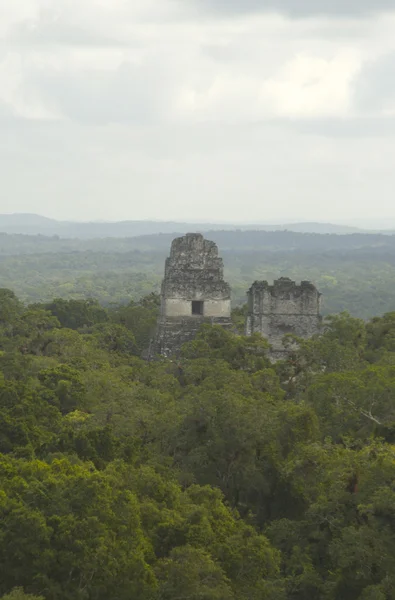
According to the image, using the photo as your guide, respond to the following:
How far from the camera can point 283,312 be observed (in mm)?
34406

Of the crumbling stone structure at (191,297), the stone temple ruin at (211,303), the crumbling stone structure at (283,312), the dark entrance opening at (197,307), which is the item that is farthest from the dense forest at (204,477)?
the dark entrance opening at (197,307)

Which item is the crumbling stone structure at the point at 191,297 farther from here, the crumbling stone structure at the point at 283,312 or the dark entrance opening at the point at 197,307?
the crumbling stone structure at the point at 283,312

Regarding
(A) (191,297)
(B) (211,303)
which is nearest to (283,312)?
(B) (211,303)

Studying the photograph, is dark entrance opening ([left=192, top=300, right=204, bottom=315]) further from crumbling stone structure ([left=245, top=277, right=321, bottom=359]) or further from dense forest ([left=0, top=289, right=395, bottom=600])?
dense forest ([left=0, top=289, right=395, bottom=600])

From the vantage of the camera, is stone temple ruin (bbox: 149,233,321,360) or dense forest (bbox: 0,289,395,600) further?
stone temple ruin (bbox: 149,233,321,360)

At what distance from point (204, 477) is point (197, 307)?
1711cm

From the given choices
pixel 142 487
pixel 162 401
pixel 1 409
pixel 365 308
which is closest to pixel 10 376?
pixel 162 401

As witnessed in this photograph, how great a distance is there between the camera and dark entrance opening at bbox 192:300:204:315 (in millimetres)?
35344

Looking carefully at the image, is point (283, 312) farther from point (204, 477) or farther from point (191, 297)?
point (204, 477)

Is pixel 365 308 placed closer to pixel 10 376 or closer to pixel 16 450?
pixel 10 376

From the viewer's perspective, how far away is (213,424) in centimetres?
1930

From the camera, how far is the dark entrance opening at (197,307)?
3534 cm

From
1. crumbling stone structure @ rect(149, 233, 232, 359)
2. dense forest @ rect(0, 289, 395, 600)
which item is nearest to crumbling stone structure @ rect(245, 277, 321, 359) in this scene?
crumbling stone structure @ rect(149, 233, 232, 359)

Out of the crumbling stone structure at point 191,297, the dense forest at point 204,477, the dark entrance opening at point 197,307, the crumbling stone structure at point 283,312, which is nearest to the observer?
the dense forest at point 204,477
